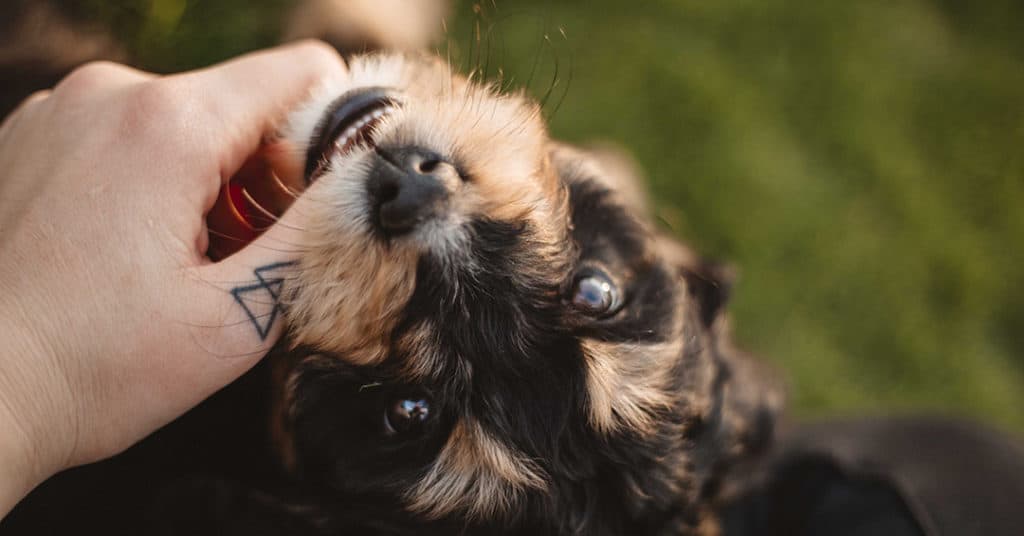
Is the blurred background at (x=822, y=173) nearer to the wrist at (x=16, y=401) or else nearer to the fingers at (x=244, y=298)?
the fingers at (x=244, y=298)

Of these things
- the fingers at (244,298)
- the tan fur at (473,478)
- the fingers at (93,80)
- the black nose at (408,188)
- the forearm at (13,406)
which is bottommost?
the forearm at (13,406)

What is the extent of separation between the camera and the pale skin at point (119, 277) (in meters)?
2.09

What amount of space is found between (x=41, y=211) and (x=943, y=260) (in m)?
6.12

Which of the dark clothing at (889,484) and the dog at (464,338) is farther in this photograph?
the dark clothing at (889,484)

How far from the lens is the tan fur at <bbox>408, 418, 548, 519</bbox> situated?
7.57 ft

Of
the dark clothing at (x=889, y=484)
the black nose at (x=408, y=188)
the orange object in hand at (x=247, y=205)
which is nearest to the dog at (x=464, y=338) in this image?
the black nose at (x=408, y=188)

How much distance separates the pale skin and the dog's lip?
23 centimetres

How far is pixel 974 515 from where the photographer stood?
10.5ft

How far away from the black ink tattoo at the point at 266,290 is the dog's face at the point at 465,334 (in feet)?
0.15

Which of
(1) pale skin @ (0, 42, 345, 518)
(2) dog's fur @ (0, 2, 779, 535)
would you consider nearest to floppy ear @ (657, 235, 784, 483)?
(2) dog's fur @ (0, 2, 779, 535)

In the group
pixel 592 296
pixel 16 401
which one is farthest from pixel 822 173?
pixel 16 401

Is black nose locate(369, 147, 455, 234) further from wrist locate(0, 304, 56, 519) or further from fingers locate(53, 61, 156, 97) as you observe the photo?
wrist locate(0, 304, 56, 519)

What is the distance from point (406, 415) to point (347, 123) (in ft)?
3.14

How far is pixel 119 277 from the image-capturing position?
212cm
